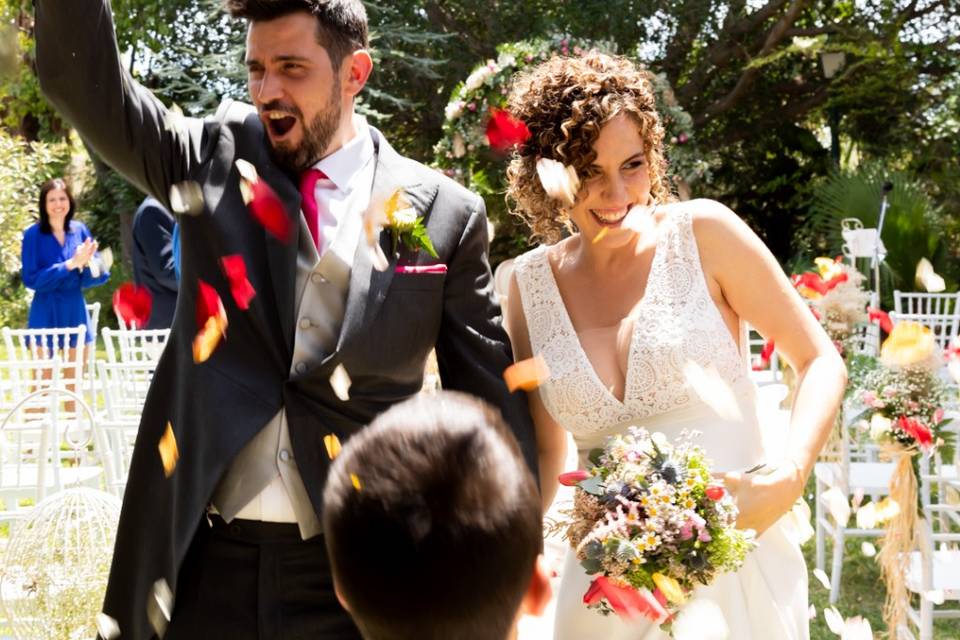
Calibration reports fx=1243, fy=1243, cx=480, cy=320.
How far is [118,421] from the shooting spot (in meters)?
6.39

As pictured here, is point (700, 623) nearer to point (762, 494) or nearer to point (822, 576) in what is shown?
point (762, 494)

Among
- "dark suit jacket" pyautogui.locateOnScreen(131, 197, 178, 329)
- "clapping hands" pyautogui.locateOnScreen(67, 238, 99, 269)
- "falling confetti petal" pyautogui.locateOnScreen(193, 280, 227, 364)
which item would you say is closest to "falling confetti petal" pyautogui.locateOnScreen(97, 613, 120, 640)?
"falling confetti petal" pyautogui.locateOnScreen(193, 280, 227, 364)

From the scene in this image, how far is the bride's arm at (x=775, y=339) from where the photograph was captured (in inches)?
97.2

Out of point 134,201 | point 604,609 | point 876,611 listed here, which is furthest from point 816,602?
point 134,201

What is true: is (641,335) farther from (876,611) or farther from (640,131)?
(876,611)

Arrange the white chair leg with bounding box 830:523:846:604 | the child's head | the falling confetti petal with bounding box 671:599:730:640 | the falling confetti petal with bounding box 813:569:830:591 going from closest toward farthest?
the child's head < the falling confetti petal with bounding box 671:599:730:640 < the falling confetti petal with bounding box 813:569:830:591 < the white chair leg with bounding box 830:523:846:604

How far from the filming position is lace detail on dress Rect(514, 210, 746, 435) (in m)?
2.71

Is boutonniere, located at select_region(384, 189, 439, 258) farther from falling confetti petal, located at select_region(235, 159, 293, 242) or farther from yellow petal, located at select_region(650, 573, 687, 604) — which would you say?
yellow petal, located at select_region(650, 573, 687, 604)

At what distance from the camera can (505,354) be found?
246cm

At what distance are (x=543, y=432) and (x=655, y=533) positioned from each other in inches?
23.2

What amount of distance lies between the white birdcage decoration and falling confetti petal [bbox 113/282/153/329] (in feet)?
14.1

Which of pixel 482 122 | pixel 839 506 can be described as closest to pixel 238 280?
pixel 839 506

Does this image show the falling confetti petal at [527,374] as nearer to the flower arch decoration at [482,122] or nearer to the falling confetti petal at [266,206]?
the falling confetti petal at [266,206]

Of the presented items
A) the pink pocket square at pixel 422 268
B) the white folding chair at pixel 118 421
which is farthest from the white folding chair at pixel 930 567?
the white folding chair at pixel 118 421
